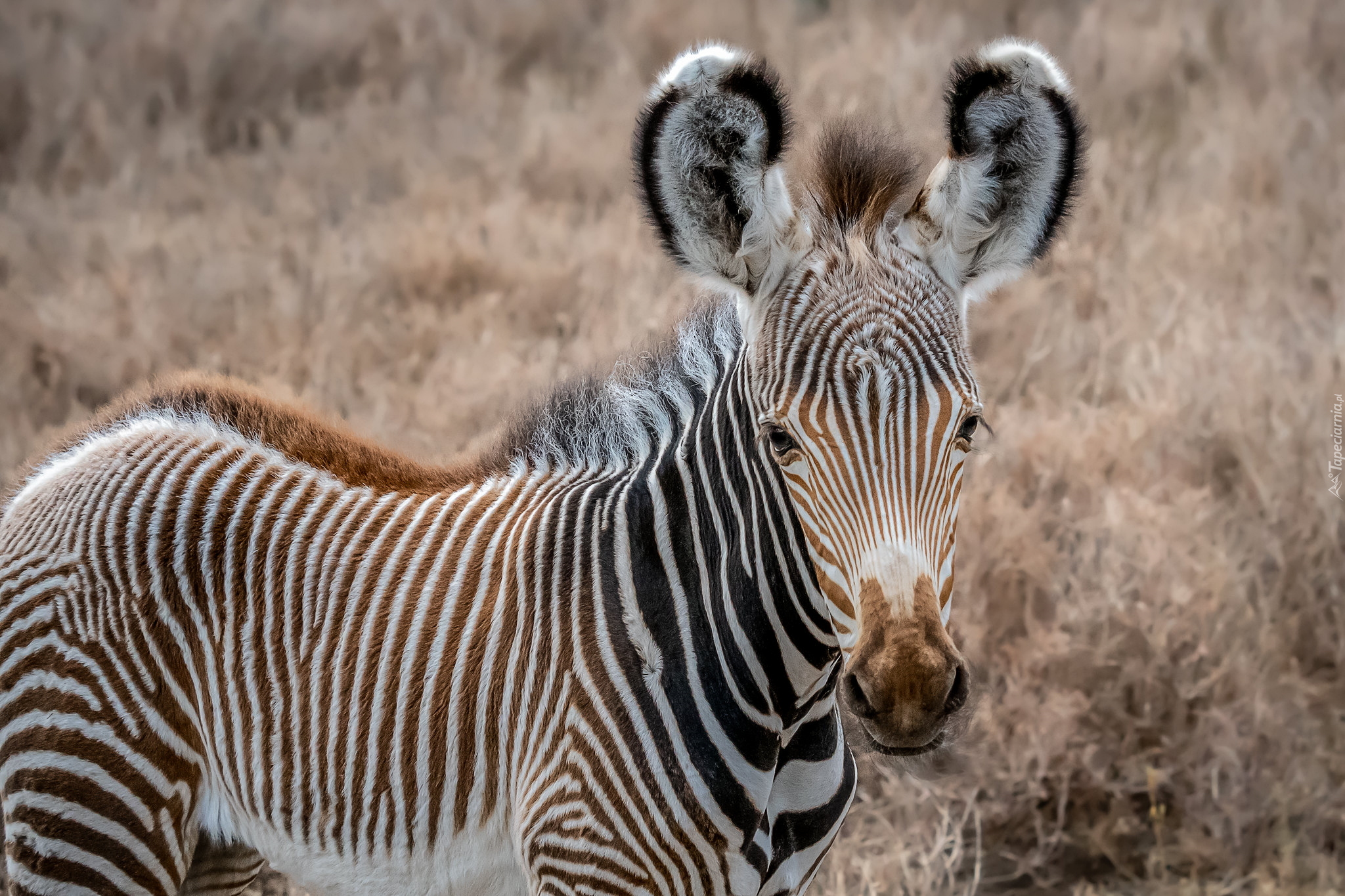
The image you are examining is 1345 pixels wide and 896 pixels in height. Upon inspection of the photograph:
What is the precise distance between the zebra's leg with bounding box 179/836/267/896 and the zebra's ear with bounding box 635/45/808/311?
214 centimetres

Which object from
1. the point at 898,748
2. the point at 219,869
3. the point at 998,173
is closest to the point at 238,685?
the point at 219,869

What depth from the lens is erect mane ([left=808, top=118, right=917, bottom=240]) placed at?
2512 millimetres

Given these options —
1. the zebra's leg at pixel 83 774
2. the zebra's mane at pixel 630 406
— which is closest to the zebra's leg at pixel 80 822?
the zebra's leg at pixel 83 774

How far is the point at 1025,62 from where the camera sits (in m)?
2.42

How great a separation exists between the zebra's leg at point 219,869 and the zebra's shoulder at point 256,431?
3.61 ft

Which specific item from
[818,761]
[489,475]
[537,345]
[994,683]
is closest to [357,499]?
[489,475]

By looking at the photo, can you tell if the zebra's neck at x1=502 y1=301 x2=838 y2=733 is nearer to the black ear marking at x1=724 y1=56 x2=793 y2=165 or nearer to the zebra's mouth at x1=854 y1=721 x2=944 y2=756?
the zebra's mouth at x1=854 y1=721 x2=944 y2=756

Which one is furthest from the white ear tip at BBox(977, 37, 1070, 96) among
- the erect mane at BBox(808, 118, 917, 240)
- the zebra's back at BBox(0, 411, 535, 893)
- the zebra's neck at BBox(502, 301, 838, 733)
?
the zebra's back at BBox(0, 411, 535, 893)

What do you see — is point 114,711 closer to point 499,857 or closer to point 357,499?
point 357,499

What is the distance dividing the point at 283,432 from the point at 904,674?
6.68ft

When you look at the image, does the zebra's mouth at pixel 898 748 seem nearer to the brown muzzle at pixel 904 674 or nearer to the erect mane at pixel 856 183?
the brown muzzle at pixel 904 674

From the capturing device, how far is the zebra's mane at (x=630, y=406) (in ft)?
9.28

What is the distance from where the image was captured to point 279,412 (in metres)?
3.41

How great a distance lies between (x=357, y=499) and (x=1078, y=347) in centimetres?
516
